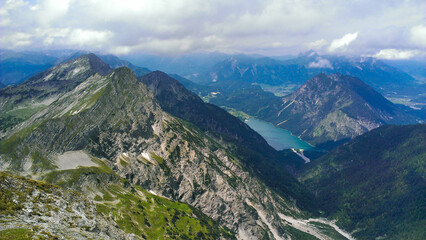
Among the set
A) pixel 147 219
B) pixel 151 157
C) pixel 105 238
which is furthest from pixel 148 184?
pixel 105 238

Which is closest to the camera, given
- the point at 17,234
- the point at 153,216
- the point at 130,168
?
the point at 17,234

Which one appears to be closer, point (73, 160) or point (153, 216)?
point (153, 216)

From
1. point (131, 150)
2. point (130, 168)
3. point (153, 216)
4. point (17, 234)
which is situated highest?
point (17, 234)

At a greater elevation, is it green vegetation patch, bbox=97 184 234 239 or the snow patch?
the snow patch

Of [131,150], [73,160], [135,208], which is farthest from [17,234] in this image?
[131,150]

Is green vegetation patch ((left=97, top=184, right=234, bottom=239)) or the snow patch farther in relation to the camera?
the snow patch

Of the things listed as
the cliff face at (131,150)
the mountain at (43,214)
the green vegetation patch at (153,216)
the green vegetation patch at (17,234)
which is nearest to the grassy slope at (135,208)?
the green vegetation patch at (153,216)

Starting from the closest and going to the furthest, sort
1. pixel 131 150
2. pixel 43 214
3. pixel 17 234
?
pixel 17 234
pixel 43 214
pixel 131 150

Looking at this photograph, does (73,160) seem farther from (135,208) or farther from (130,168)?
(135,208)

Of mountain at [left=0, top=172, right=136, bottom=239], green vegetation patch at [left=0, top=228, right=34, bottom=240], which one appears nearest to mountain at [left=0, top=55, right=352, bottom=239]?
mountain at [left=0, top=172, right=136, bottom=239]

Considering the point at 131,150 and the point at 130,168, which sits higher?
the point at 131,150

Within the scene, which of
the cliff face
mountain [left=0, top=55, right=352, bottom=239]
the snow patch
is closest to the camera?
mountain [left=0, top=55, right=352, bottom=239]

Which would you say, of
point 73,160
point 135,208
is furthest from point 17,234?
point 73,160

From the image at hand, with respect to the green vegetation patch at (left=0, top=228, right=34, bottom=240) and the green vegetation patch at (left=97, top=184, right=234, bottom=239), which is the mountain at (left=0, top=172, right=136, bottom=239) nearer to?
the green vegetation patch at (left=0, top=228, right=34, bottom=240)
